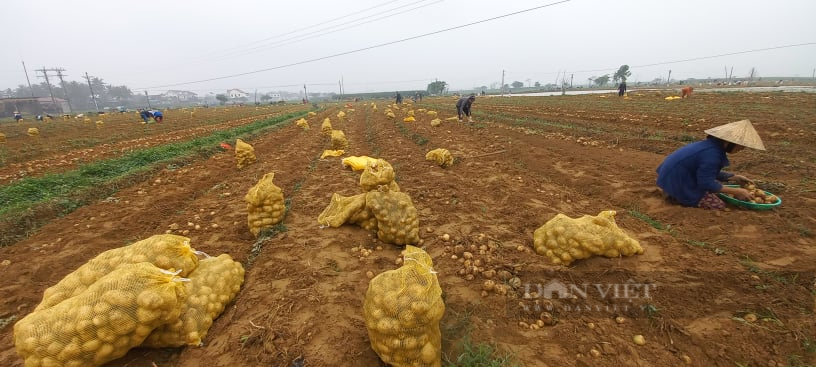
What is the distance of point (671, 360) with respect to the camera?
8.07ft

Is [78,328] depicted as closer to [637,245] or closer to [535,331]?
[535,331]

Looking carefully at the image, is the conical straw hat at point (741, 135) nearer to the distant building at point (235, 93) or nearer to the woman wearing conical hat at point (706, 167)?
the woman wearing conical hat at point (706, 167)

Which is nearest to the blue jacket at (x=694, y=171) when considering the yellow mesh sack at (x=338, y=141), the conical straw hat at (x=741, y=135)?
the conical straw hat at (x=741, y=135)

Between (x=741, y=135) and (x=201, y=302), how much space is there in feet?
23.4

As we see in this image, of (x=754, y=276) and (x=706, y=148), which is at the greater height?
(x=706, y=148)

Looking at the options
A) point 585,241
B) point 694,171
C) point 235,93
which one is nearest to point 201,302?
point 585,241

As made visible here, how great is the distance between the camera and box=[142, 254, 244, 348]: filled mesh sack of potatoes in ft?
8.35

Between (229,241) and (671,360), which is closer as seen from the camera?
(671,360)

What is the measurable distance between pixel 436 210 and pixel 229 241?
3.25 m

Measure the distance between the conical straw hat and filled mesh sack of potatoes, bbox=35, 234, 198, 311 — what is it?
708 centimetres

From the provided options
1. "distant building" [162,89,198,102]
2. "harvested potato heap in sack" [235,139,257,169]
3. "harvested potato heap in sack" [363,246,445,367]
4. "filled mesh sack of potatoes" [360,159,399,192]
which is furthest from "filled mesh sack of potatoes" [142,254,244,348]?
"distant building" [162,89,198,102]

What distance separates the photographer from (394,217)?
409 cm

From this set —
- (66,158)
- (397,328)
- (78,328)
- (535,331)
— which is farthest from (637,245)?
(66,158)

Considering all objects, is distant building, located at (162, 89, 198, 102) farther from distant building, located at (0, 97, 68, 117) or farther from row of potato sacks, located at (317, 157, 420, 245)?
row of potato sacks, located at (317, 157, 420, 245)
